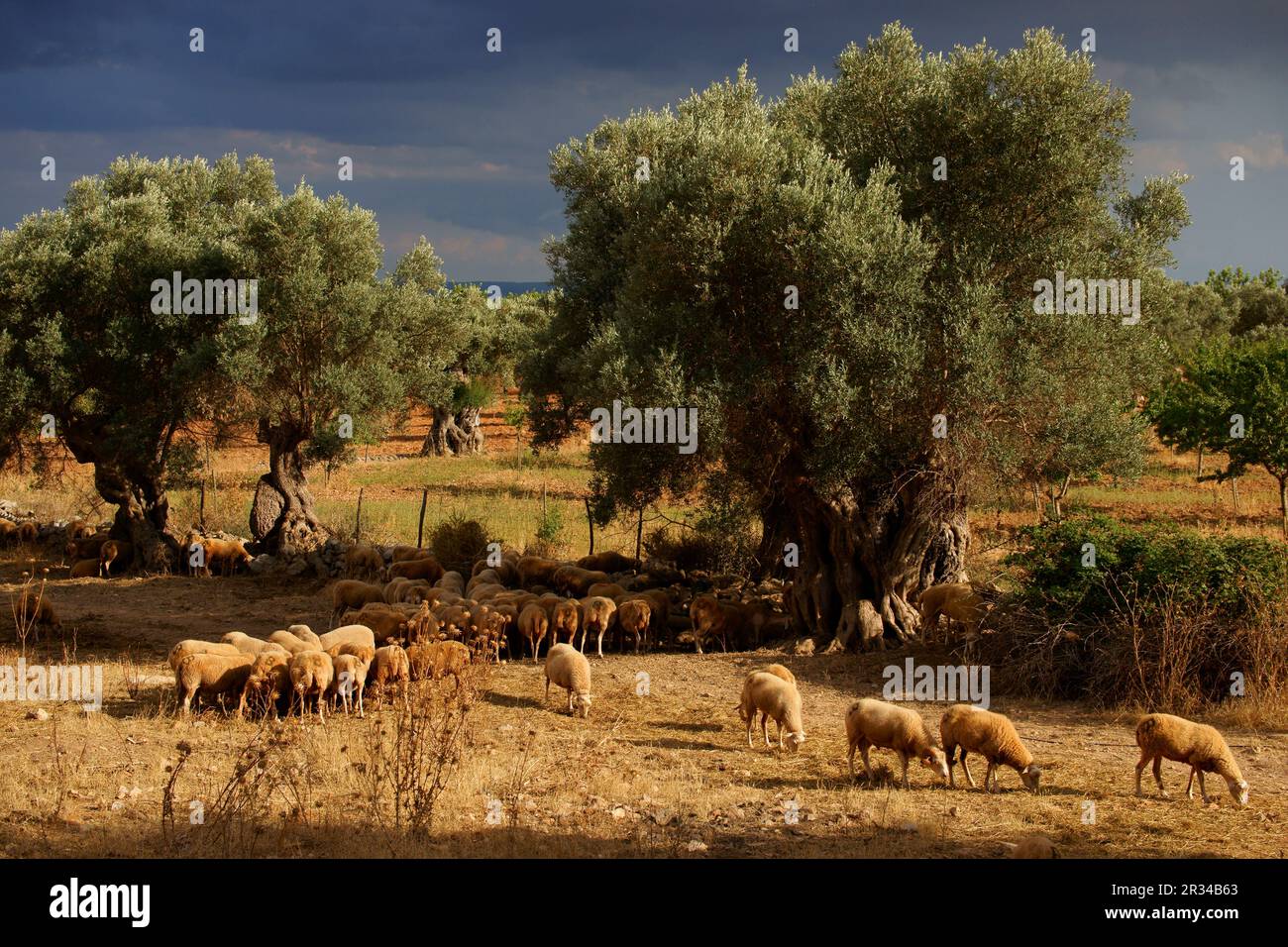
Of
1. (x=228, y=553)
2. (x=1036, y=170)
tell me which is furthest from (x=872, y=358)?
(x=228, y=553)

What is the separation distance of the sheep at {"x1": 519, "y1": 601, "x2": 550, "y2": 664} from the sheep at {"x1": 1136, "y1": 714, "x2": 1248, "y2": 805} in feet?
29.1

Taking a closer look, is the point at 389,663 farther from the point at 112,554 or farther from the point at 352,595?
the point at 112,554

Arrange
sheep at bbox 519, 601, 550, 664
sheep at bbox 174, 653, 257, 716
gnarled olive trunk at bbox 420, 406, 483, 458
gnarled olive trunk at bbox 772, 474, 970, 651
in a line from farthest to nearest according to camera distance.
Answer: gnarled olive trunk at bbox 420, 406, 483, 458 < gnarled olive trunk at bbox 772, 474, 970, 651 < sheep at bbox 519, 601, 550, 664 < sheep at bbox 174, 653, 257, 716

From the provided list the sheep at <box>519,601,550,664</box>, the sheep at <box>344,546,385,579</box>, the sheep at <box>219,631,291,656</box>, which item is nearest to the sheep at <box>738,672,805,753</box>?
the sheep at <box>519,601,550,664</box>

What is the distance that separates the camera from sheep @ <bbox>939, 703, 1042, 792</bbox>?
10375 millimetres

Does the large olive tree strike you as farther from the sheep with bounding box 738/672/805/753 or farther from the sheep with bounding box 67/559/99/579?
the sheep with bounding box 67/559/99/579

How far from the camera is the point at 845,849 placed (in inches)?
338

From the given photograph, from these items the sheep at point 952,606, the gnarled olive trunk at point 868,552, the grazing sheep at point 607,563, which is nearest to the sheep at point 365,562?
the grazing sheep at point 607,563

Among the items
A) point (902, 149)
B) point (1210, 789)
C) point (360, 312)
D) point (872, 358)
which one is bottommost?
point (1210, 789)

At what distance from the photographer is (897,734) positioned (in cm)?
1048

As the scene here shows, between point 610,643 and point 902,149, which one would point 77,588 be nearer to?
point 610,643

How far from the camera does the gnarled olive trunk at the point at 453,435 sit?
54.6 metres

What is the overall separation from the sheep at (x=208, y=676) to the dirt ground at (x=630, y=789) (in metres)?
0.30

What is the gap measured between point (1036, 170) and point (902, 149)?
2.07 m
